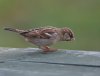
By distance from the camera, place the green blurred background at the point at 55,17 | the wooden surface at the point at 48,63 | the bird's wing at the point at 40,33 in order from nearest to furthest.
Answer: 1. the wooden surface at the point at 48,63
2. the bird's wing at the point at 40,33
3. the green blurred background at the point at 55,17

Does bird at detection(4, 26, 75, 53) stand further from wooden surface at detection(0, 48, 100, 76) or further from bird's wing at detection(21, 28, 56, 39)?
wooden surface at detection(0, 48, 100, 76)

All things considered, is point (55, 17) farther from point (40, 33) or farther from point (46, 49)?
point (46, 49)

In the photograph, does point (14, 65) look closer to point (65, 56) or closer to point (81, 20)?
point (65, 56)

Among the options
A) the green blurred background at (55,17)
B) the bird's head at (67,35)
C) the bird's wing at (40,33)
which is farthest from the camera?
the green blurred background at (55,17)

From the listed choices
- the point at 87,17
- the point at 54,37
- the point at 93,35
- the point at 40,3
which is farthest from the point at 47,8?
the point at 54,37

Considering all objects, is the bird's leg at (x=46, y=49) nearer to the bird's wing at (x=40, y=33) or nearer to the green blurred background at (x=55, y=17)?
the bird's wing at (x=40, y=33)

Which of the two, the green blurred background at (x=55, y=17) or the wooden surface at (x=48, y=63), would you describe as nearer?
the wooden surface at (x=48, y=63)

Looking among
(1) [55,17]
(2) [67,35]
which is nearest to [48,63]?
(2) [67,35]

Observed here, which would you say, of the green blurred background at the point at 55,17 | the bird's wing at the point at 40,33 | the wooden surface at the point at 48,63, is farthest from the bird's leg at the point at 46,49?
the green blurred background at the point at 55,17
